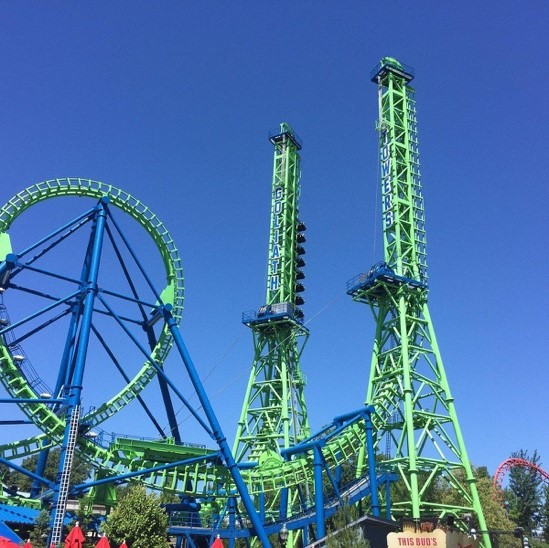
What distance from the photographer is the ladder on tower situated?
22.4 m

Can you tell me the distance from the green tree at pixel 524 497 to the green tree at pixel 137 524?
4040 centimetres

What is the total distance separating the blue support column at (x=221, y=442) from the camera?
28222 mm

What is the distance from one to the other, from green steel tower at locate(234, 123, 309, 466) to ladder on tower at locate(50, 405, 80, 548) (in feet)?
62.0

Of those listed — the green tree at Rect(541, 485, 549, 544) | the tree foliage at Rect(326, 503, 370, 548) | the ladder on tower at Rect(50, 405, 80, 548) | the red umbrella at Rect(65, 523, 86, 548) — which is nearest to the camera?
the tree foliage at Rect(326, 503, 370, 548)

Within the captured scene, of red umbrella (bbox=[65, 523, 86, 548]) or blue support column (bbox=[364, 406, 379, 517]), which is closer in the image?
red umbrella (bbox=[65, 523, 86, 548])

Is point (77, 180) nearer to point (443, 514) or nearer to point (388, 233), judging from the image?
point (388, 233)

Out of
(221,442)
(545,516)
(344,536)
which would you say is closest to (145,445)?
(221,442)

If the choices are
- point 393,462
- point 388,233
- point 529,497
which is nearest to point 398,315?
point 388,233

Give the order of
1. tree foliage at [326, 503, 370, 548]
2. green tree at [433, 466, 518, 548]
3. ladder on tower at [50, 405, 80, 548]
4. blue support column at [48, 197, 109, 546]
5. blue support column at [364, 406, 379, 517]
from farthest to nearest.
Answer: green tree at [433, 466, 518, 548] < blue support column at [364, 406, 379, 517] < blue support column at [48, 197, 109, 546] < ladder on tower at [50, 405, 80, 548] < tree foliage at [326, 503, 370, 548]

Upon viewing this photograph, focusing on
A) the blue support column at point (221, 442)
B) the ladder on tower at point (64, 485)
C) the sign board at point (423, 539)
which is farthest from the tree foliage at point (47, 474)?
the sign board at point (423, 539)

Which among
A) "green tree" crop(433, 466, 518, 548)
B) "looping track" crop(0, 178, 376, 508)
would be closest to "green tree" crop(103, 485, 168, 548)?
"looping track" crop(0, 178, 376, 508)

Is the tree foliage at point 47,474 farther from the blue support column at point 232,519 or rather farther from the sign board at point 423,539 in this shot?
the sign board at point 423,539

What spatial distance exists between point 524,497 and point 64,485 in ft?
159

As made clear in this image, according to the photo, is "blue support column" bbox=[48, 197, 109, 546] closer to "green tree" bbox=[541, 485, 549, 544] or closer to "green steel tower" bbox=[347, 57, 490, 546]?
"green steel tower" bbox=[347, 57, 490, 546]
